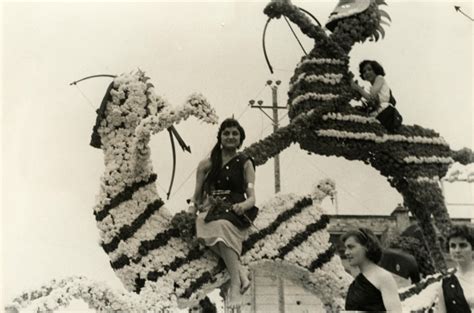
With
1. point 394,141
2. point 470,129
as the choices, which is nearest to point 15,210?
point 394,141

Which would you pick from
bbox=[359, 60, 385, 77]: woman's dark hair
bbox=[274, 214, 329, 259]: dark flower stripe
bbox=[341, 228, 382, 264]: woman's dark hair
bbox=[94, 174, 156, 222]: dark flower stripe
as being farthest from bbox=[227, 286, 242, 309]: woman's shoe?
bbox=[359, 60, 385, 77]: woman's dark hair

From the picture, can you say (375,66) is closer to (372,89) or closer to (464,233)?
(372,89)

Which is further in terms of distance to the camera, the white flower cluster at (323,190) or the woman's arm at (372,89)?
the woman's arm at (372,89)

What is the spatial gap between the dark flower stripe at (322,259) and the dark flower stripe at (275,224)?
38 cm

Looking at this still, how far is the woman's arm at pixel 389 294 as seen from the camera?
10.3 feet

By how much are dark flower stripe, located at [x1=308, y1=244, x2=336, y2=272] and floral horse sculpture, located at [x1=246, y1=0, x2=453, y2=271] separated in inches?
42.6

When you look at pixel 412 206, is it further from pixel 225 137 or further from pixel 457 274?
pixel 457 274

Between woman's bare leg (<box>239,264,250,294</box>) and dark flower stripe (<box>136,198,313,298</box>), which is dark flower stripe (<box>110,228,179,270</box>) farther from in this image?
woman's bare leg (<box>239,264,250,294</box>)

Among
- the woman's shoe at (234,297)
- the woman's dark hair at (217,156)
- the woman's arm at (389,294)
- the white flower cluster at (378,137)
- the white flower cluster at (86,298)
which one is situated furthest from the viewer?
the white flower cluster at (378,137)

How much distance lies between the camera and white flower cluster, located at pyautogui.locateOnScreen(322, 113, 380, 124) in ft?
19.7

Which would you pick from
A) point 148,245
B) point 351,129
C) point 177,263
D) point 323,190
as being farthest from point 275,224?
point 351,129

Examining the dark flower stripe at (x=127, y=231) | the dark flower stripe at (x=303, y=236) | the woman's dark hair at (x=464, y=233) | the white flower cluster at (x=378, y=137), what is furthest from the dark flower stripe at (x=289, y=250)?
the woman's dark hair at (x=464, y=233)

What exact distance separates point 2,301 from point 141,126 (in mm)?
A: 1495

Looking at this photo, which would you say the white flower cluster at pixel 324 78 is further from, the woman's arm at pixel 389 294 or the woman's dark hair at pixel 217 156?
the woman's arm at pixel 389 294
